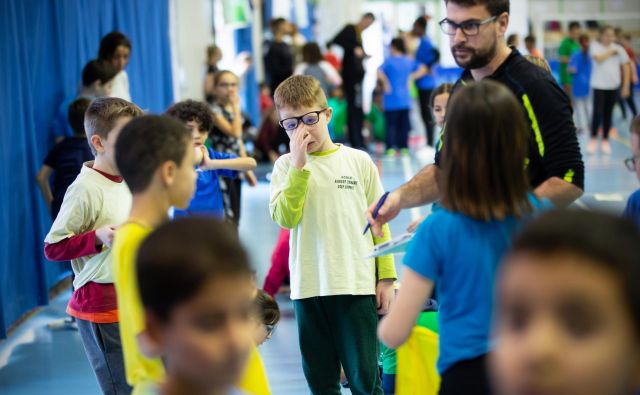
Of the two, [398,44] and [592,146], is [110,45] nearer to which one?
[398,44]

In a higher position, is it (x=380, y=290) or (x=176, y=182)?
(x=176, y=182)

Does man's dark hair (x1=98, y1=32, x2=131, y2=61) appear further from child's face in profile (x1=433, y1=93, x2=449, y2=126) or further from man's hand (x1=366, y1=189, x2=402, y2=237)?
man's hand (x1=366, y1=189, x2=402, y2=237)

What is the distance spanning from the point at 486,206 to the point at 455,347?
0.37 metres

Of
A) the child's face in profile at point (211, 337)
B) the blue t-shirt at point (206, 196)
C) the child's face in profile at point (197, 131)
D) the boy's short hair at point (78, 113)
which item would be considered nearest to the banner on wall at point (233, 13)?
the boy's short hair at point (78, 113)

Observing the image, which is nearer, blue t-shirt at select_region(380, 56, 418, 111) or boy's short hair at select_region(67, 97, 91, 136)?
boy's short hair at select_region(67, 97, 91, 136)

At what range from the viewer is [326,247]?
371 centimetres

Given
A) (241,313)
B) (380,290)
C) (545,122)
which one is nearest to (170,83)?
(380,290)

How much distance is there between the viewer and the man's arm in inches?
116

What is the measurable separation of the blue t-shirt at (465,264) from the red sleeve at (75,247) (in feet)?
5.36

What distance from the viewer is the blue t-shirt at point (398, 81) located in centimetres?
1473

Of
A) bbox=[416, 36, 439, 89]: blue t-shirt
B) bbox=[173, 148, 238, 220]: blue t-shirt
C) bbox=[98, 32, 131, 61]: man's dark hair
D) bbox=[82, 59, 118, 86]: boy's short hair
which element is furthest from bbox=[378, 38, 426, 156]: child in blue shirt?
bbox=[173, 148, 238, 220]: blue t-shirt

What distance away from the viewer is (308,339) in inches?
148

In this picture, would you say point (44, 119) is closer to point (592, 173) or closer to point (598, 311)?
point (598, 311)

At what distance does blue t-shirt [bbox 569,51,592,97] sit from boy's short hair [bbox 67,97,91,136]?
567 inches
